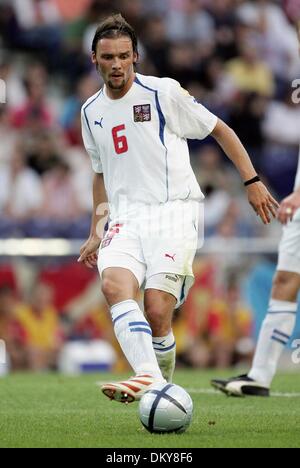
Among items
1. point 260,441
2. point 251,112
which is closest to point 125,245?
point 260,441

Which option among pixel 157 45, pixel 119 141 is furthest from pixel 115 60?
pixel 157 45

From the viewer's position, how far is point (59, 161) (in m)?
14.7

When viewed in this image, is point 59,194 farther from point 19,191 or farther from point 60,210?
point 19,191

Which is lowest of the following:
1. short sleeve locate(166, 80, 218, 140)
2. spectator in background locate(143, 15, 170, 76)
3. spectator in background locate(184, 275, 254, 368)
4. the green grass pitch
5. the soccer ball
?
spectator in background locate(184, 275, 254, 368)

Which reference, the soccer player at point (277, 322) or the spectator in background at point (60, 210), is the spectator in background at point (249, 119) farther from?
the soccer player at point (277, 322)

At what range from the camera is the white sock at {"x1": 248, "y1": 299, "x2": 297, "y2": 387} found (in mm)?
8648

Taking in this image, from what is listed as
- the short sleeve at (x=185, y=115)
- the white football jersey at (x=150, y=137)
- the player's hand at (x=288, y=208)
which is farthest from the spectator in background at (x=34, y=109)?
the player's hand at (x=288, y=208)

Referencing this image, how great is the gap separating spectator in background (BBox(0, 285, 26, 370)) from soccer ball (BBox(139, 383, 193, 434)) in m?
6.62

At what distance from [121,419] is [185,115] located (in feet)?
6.44

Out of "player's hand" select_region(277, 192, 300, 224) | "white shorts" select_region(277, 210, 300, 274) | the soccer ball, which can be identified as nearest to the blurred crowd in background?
"white shorts" select_region(277, 210, 300, 274)

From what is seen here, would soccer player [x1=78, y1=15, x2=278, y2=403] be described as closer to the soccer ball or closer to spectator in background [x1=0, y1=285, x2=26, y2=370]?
the soccer ball

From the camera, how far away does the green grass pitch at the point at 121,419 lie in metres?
5.65

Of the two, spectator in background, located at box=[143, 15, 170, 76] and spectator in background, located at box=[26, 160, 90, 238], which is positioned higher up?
spectator in background, located at box=[143, 15, 170, 76]

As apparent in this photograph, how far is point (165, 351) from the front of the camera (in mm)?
6863
